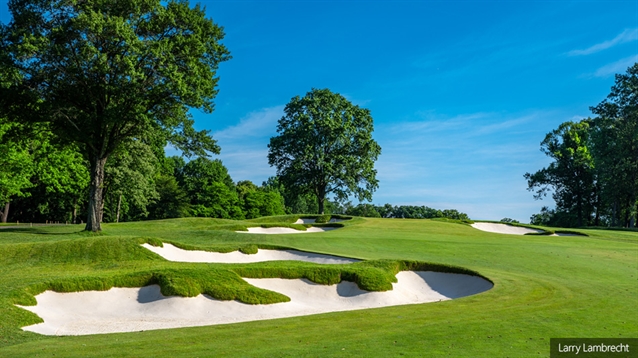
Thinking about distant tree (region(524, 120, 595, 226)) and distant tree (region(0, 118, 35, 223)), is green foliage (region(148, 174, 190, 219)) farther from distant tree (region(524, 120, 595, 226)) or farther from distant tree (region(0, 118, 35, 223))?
distant tree (region(524, 120, 595, 226))

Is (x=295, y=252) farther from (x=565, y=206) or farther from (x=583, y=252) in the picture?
(x=565, y=206)

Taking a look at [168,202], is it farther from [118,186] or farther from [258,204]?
[118,186]

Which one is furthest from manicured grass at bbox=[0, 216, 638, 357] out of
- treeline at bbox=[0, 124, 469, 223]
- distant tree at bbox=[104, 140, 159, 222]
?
distant tree at bbox=[104, 140, 159, 222]

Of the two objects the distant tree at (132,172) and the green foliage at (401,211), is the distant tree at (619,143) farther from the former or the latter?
the green foliage at (401,211)

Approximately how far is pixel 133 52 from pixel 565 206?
68.7 metres

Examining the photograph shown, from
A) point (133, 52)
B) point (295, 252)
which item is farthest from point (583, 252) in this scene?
point (133, 52)

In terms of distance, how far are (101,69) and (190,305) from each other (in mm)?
18308

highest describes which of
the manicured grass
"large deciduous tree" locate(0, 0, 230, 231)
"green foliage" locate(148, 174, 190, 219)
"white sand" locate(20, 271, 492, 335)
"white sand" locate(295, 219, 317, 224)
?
"large deciduous tree" locate(0, 0, 230, 231)

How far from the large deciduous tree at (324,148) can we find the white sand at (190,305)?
38.2 metres

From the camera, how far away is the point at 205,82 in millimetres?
30938

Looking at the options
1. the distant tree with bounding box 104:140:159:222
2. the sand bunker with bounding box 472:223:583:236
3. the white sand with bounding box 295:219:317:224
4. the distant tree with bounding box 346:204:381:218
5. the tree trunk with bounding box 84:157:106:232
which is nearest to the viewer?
the tree trunk with bounding box 84:157:106:232

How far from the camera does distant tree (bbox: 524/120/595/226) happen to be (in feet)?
233

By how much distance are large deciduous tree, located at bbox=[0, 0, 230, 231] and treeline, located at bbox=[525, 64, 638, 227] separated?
168ft

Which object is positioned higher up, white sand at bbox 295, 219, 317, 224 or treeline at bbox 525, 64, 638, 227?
treeline at bbox 525, 64, 638, 227
